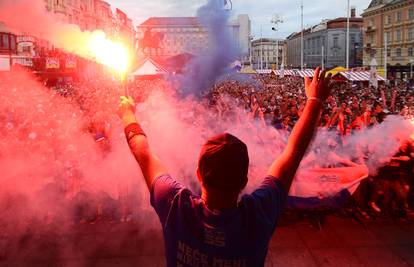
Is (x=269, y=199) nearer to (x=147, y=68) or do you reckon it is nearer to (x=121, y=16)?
(x=121, y=16)

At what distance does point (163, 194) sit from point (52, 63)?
10.9 meters

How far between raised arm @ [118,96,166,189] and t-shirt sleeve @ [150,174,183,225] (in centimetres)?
6

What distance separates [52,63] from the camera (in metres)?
11.4

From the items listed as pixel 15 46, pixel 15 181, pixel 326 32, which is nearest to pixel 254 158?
pixel 15 181

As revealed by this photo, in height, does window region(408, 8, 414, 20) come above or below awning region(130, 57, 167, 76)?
above

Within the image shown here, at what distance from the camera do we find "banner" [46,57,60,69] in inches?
436

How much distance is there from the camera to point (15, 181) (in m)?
5.98

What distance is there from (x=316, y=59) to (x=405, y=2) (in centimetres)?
3502

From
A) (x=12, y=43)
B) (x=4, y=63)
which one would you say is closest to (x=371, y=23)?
(x=12, y=43)

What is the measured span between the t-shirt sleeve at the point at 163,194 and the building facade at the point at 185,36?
10.1 meters

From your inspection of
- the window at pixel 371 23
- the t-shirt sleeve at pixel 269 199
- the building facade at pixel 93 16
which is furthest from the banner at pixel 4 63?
the window at pixel 371 23

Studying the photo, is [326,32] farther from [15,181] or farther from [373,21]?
[15,181]

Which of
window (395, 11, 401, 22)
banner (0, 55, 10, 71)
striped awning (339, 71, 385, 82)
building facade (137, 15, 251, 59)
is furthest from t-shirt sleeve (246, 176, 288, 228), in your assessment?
window (395, 11, 401, 22)

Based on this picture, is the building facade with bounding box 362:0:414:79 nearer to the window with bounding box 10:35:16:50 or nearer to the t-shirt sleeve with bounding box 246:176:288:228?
the window with bounding box 10:35:16:50
